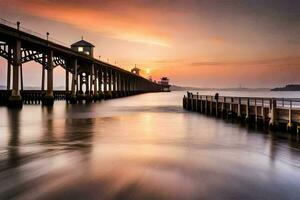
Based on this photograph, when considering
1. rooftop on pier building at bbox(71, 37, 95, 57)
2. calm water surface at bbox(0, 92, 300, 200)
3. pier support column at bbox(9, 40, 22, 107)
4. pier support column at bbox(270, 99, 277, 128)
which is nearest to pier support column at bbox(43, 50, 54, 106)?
pier support column at bbox(9, 40, 22, 107)

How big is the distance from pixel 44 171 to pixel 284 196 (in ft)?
25.0

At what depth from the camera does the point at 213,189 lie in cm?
1051

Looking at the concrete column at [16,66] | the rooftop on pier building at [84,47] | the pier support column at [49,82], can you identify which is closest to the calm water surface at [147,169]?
the concrete column at [16,66]

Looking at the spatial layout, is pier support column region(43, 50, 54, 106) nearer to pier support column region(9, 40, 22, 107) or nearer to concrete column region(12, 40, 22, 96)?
pier support column region(9, 40, 22, 107)

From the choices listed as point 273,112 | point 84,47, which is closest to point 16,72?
point 273,112

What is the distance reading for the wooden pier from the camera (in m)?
24.8

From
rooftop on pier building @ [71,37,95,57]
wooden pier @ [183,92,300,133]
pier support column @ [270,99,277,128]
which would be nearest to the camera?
wooden pier @ [183,92,300,133]

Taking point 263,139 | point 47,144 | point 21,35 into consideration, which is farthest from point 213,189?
point 21,35

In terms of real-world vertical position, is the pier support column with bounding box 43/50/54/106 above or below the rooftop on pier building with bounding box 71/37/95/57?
below

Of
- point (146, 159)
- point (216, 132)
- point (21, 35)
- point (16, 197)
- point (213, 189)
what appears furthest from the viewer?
point (21, 35)

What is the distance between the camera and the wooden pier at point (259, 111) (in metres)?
24.8

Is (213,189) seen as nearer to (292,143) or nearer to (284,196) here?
(284,196)

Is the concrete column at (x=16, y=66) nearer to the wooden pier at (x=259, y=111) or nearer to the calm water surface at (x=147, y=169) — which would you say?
the wooden pier at (x=259, y=111)

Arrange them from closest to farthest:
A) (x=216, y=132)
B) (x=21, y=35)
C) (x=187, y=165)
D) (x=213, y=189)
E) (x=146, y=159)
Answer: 1. (x=213, y=189)
2. (x=187, y=165)
3. (x=146, y=159)
4. (x=216, y=132)
5. (x=21, y=35)
